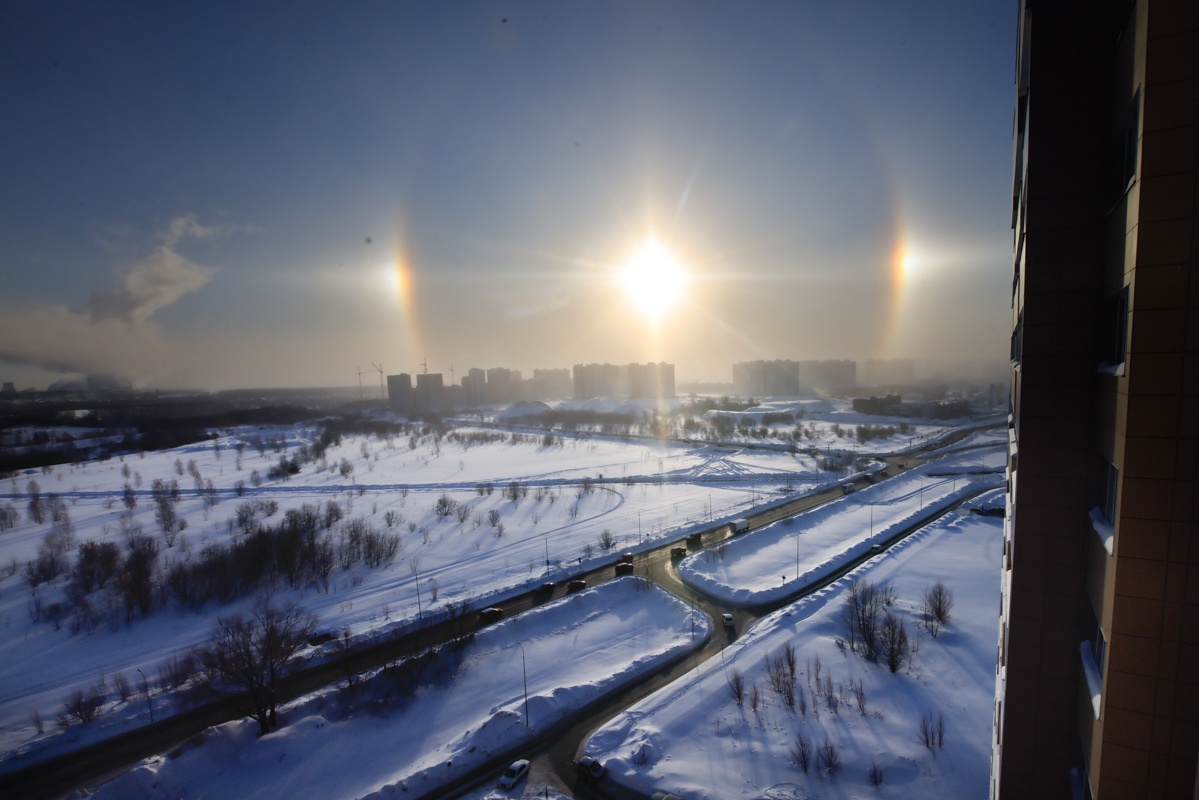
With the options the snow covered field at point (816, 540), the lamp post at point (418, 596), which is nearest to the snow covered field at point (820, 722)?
the snow covered field at point (816, 540)

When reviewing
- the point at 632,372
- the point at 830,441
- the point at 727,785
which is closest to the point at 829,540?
the point at 727,785

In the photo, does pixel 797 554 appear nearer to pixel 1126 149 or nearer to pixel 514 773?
pixel 514 773

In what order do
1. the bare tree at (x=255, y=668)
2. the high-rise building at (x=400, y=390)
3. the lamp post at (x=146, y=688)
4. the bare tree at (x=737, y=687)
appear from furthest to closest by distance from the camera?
the high-rise building at (x=400, y=390) < the lamp post at (x=146, y=688) < the bare tree at (x=737, y=687) < the bare tree at (x=255, y=668)

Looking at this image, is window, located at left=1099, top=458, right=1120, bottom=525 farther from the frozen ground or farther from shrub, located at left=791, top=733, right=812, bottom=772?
the frozen ground

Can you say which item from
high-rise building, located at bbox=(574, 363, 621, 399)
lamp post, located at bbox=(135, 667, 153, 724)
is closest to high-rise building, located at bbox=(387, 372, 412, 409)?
high-rise building, located at bbox=(574, 363, 621, 399)

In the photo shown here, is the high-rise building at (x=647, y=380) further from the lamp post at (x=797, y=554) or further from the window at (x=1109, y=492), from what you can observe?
the window at (x=1109, y=492)

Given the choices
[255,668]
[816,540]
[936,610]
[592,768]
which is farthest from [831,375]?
[255,668]

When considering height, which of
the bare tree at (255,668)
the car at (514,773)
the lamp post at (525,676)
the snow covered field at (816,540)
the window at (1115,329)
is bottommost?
the snow covered field at (816,540)
